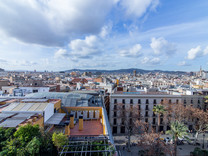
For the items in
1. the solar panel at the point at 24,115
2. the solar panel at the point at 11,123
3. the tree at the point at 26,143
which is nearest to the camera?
the tree at the point at 26,143

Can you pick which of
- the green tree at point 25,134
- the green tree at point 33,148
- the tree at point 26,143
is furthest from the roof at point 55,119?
the green tree at point 33,148

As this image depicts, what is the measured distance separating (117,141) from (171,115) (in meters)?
18.1

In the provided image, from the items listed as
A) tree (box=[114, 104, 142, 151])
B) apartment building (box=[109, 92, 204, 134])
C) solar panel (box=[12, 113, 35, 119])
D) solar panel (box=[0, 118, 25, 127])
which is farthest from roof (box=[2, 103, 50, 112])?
tree (box=[114, 104, 142, 151])

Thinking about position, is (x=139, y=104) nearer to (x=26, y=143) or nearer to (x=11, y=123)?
(x=11, y=123)

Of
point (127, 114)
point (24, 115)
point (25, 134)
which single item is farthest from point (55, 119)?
point (127, 114)

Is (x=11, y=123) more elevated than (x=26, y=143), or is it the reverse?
(x=11, y=123)

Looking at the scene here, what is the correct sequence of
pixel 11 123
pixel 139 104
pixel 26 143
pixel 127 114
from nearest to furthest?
pixel 26 143, pixel 11 123, pixel 127 114, pixel 139 104

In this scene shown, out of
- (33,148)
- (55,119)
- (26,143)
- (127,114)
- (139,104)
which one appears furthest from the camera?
(139,104)

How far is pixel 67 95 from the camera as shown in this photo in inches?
1193

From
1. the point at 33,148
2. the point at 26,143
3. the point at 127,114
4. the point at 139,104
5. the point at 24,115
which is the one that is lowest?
the point at 127,114

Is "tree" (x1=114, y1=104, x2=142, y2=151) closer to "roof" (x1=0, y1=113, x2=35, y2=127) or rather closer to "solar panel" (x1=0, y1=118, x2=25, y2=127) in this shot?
"roof" (x1=0, y1=113, x2=35, y2=127)

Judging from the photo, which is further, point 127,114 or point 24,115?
point 127,114

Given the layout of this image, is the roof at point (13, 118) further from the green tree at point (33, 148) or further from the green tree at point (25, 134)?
the green tree at point (33, 148)

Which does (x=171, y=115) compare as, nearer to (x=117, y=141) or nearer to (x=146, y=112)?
(x=146, y=112)
